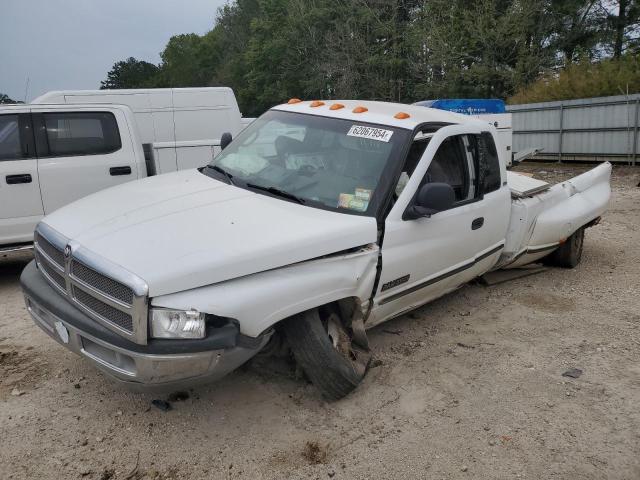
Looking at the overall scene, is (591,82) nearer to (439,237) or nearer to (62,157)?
(439,237)

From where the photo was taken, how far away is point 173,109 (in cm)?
884

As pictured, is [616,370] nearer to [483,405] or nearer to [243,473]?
[483,405]

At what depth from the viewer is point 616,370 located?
3990 mm

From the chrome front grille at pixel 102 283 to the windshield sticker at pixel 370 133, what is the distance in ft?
6.63

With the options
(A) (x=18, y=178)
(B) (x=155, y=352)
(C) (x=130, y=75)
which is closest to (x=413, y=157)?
(B) (x=155, y=352)

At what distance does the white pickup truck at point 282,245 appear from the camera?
2801 millimetres

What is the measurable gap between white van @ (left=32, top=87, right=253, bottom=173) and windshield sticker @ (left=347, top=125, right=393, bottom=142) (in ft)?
15.9

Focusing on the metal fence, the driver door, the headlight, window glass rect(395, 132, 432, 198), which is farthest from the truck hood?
the metal fence

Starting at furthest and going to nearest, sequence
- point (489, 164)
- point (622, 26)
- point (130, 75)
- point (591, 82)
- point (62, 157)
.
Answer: point (130, 75) → point (622, 26) → point (591, 82) → point (62, 157) → point (489, 164)

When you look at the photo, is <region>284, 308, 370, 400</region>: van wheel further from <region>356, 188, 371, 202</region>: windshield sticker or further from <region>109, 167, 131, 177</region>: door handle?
<region>109, 167, 131, 177</region>: door handle

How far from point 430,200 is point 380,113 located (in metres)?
0.95

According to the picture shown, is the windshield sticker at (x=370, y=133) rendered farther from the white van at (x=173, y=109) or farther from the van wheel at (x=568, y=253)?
the white van at (x=173, y=109)

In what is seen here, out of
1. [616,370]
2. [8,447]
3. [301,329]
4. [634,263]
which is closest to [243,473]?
[301,329]

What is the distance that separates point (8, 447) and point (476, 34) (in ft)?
93.6
